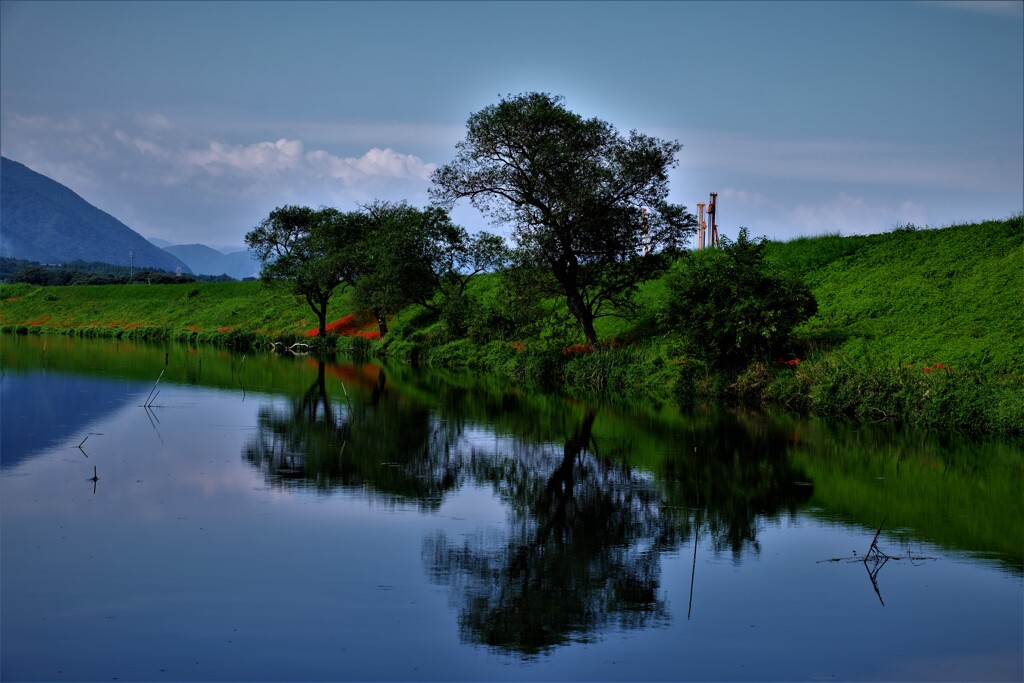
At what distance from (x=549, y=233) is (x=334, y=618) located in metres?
31.7

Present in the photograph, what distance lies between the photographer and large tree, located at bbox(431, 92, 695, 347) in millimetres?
40969

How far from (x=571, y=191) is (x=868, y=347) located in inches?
525

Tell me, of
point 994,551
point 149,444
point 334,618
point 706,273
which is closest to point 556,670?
point 334,618

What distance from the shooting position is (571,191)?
40781mm

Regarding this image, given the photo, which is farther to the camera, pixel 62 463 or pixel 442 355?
pixel 442 355

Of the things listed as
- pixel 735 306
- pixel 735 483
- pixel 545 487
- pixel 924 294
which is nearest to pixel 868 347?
pixel 735 306

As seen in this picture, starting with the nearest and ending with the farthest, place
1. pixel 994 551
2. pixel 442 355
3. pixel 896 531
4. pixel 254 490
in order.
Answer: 1. pixel 994 551
2. pixel 896 531
3. pixel 254 490
4. pixel 442 355

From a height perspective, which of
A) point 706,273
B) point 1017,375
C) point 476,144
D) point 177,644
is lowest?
point 177,644

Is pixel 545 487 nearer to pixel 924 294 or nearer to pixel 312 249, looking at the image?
pixel 924 294

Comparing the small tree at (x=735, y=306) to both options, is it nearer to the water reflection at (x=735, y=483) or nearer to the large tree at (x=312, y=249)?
the water reflection at (x=735, y=483)

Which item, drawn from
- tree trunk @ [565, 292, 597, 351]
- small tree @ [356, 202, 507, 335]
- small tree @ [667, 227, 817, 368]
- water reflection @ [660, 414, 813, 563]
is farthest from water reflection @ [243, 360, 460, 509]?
small tree @ [356, 202, 507, 335]

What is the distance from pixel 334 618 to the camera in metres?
11.0

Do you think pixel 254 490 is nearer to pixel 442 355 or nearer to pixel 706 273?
pixel 706 273

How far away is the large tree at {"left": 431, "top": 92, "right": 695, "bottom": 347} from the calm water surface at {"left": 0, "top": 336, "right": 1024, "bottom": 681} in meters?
15.9
